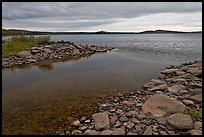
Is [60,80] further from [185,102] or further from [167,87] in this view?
[185,102]

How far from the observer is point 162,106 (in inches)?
345

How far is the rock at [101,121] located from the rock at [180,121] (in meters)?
1.98

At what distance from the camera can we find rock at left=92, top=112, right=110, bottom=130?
25.0 feet

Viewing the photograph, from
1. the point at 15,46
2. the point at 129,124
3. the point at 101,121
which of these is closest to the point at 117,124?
the point at 129,124

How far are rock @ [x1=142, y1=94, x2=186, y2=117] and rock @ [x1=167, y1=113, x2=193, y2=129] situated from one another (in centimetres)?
64

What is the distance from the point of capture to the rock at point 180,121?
280 inches

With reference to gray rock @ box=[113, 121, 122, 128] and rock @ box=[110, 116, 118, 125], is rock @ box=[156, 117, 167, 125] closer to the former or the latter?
gray rock @ box=[113, 121, 122, 128]

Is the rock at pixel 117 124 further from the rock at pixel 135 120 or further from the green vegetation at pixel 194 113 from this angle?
the green vegetation at pixel 194 113

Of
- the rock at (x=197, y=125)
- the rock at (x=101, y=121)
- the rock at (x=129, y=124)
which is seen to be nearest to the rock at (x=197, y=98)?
the rock at (x=197, y=125)

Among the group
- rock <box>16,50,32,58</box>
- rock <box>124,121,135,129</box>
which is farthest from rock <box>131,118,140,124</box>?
rock <box>16,50,32,58</box>

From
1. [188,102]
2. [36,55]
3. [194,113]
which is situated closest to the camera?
[194,113]

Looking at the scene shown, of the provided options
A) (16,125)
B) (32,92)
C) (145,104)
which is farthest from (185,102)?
(32,92)

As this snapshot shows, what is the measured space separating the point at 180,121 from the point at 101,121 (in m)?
2.53

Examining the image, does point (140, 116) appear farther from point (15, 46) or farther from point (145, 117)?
point (15, 46)
